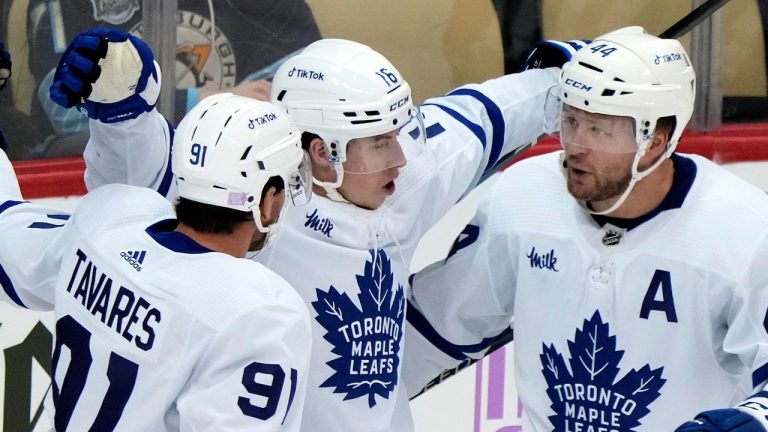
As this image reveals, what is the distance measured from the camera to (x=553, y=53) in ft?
8.93

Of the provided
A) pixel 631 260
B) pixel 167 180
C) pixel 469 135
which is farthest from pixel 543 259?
pixel 167 180

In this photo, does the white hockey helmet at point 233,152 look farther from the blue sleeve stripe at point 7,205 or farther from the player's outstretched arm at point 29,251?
the blue sleeve stripe at point 7,205

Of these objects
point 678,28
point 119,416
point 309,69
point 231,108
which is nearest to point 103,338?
point 119,416

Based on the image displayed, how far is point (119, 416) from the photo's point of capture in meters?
2.10

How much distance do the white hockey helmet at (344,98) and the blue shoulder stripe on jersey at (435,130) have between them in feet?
0.41

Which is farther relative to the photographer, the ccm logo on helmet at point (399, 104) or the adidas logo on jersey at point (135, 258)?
the ccm logo on helmet at point (399, 104)

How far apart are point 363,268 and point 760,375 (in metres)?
0.68

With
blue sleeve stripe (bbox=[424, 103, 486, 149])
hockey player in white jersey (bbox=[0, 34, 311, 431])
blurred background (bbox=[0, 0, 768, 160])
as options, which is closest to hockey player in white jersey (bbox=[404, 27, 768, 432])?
blue sleeve stripe (bbox=[424, 103, 486, 149])

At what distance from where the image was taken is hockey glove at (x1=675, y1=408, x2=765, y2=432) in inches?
81.4

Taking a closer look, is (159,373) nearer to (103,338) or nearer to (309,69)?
(103,338)

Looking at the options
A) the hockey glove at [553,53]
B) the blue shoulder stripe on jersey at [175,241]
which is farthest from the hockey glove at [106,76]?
the hockey glove at [553,53]

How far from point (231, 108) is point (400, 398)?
0.75 m

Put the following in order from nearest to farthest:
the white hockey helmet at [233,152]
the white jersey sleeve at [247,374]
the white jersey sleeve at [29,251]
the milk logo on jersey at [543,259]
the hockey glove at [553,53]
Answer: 1. the white jersey sleeve at [247,374]
2. the white hockey helmet at [233,152]
3. the white jersey sleeve at [29,251]
4. the milk logo on jersey at [543,259]
5. the hockey glove at [553,53]

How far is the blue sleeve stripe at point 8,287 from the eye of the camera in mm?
2430
